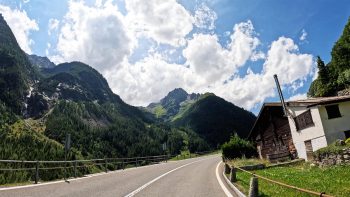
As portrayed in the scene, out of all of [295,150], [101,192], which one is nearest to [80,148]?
[295,150]

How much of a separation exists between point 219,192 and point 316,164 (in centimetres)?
1346

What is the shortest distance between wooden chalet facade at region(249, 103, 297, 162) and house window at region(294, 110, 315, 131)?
3.37m

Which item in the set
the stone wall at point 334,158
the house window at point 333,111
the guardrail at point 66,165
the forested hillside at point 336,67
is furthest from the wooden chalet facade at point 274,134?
the forested hillside at point 336,67

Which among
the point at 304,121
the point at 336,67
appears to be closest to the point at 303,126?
the point at 304,121

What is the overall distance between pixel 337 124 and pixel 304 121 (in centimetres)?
386

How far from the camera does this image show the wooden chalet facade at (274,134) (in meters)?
36.7

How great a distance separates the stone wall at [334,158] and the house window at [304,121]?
669 cm

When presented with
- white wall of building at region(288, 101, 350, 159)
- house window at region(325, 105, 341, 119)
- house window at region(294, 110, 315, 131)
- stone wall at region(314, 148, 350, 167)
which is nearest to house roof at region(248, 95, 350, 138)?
white wall of building at region(288, 101, 350, 159)

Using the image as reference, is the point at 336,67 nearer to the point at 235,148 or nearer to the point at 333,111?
the point at 235,148

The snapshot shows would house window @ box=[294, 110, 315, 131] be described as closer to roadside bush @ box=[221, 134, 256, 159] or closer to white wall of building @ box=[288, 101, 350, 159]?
white wall of building @ box=[288, 101, 350, 159]

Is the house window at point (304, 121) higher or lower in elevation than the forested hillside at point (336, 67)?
lower

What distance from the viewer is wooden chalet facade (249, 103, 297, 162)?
120ft

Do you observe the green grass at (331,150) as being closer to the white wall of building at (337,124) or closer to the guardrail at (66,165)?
the white wall of building at (337,124)

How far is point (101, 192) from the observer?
13789 mm
